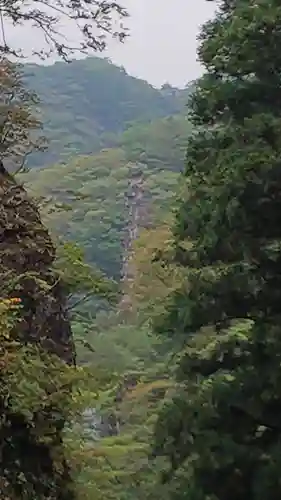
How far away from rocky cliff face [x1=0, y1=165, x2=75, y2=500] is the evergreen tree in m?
0.98

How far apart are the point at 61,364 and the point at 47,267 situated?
1.44m

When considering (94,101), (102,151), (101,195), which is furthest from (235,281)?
(94,101)

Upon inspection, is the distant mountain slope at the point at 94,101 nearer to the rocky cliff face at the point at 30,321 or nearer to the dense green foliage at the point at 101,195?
the dense green foliage at the point at 101,195

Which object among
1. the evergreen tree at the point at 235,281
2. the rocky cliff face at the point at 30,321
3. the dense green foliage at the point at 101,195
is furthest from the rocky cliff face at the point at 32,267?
the dense green foliage at the point at 101,195

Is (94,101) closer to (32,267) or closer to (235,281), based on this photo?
(32,267)

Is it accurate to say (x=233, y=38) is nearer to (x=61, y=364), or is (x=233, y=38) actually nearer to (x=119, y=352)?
(x=61, y=364)

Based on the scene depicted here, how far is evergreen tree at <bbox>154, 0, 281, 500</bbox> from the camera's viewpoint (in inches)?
185

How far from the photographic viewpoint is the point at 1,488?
152 inches

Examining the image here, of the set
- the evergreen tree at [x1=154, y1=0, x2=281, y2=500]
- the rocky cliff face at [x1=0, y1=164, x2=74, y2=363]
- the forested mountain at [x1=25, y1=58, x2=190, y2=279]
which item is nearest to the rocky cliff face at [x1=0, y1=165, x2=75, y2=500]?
the rocky cliff face at [x1=0, y1=164, x2=74, y2=363]

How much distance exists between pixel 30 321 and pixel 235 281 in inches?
63.5

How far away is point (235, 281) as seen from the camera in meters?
4.92

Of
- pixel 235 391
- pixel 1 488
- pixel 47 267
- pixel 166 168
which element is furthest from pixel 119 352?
pixel 166 168

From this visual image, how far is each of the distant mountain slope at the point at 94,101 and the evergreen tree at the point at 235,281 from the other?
32.5 meters

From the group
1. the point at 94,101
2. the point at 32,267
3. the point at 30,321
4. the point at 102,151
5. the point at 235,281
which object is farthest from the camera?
the point at 94,101
